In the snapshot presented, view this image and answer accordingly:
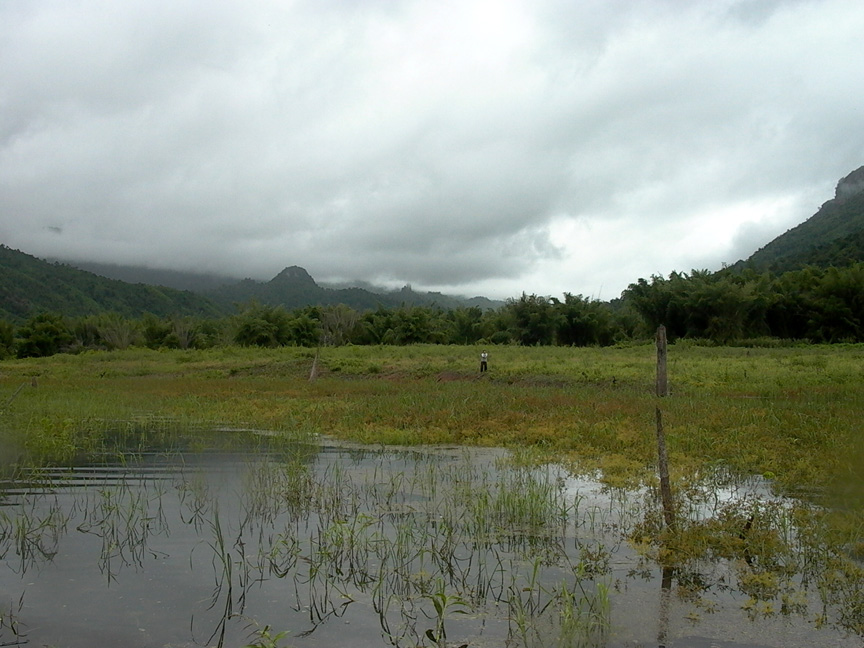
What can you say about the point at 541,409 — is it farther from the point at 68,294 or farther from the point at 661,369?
the point at 68,294

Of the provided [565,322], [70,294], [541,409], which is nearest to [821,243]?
[565,322]

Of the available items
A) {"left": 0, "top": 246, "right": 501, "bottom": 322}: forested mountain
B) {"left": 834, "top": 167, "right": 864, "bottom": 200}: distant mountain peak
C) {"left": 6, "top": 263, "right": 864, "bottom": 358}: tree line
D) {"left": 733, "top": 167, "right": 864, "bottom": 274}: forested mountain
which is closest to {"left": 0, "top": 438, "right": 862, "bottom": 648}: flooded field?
{"left": 6, "top": 263, "right": 864, "bottom": 358}: tree line

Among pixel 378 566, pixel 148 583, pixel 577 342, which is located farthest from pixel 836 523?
pixel 577 342

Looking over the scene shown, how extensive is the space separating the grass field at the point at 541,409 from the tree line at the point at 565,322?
61.3 feet

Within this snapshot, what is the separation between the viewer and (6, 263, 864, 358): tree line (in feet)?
156

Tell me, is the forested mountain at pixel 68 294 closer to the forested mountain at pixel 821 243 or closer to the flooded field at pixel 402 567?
the forested mountain at pixel 821 243

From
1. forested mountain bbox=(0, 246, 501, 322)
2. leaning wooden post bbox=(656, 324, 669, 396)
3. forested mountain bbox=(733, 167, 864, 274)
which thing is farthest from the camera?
forested mountain bbox=(0, 246, 501, 322)

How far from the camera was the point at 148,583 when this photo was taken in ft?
20.8

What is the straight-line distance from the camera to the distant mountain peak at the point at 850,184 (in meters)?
133

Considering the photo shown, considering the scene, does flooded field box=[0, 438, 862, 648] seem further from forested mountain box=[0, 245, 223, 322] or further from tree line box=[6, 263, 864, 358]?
forested mountain box=[0, 245, 223, 322]

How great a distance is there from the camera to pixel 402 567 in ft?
21.6

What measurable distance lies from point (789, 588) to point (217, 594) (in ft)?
16.5

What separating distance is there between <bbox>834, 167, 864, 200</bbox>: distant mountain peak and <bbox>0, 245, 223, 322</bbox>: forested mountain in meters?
124

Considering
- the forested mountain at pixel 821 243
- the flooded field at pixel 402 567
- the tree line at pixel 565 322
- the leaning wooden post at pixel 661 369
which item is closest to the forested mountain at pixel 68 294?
the tree line at pixel 565 322
